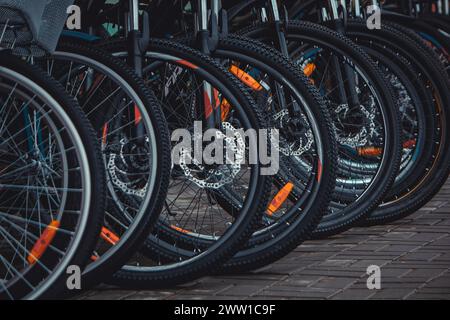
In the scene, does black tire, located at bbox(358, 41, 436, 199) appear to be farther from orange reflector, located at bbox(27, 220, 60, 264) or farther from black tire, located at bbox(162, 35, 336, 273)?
orange reflector, located at bbox(27, 220, 60, 264)

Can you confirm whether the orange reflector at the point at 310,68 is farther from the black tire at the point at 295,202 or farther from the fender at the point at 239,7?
the black tire at the point at 295,202

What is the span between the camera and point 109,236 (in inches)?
173

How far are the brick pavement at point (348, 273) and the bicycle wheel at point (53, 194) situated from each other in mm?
453

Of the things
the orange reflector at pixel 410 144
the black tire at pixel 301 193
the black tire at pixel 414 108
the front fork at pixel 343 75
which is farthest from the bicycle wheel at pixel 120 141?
the orange reflector at pixel 410 144

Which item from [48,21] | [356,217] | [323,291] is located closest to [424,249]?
[356,217]

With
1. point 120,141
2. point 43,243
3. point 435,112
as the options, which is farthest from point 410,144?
point 43,243

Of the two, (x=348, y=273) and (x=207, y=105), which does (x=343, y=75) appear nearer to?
(x=207, y=105)

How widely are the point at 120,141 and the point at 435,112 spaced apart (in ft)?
7.23

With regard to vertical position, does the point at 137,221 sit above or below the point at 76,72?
below

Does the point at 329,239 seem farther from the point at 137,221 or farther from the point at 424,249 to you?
the point at 137,221

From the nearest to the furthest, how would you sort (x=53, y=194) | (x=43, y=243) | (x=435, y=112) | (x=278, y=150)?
(x=43, y=243), (x=53, y=194), (x=278, y=150), (x=435, y=112)

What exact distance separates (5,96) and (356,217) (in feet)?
7.19

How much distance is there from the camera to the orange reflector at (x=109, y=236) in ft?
14.3
